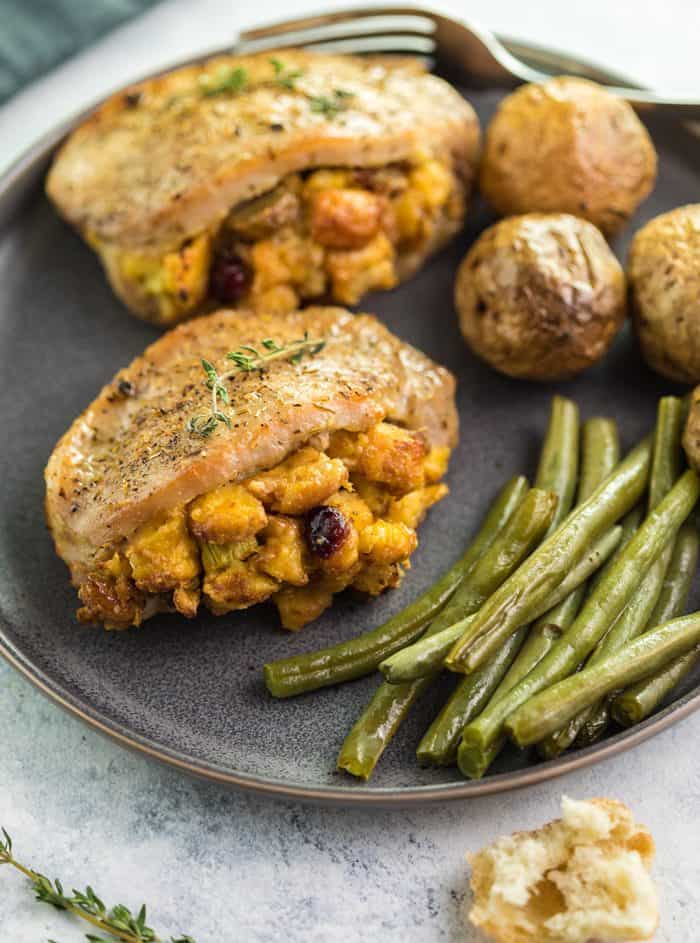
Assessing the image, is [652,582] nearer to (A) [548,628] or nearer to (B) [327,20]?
(A) [548,628]

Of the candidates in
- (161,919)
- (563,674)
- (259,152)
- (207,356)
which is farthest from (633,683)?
(259,152)

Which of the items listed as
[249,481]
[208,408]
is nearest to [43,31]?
[208,408]

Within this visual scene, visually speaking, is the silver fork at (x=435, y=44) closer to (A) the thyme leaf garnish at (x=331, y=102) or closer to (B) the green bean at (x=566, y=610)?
(A) the thyme leaf garnish at (x=331, y=102)

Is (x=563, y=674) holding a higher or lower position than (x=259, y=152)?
lower

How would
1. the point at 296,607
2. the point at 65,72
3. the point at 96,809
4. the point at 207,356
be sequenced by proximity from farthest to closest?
the point at 65,72 → the point at 207,356 → the point at 296,607 → the point at 96,809

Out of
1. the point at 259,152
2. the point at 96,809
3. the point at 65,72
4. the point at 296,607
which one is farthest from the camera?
the point at 65,72

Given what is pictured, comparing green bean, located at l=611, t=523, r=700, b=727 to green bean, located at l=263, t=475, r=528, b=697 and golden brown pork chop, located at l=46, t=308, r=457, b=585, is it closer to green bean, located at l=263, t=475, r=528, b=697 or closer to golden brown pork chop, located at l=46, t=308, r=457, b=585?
green bean, located at l=263, t=475, r=528, b=697

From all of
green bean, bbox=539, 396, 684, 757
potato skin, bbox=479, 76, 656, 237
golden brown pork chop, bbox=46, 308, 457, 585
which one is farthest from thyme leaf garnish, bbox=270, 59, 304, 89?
green bean, bbox=539, 396, 684, 757

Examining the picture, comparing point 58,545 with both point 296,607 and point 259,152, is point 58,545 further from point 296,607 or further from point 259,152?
point 259,152
